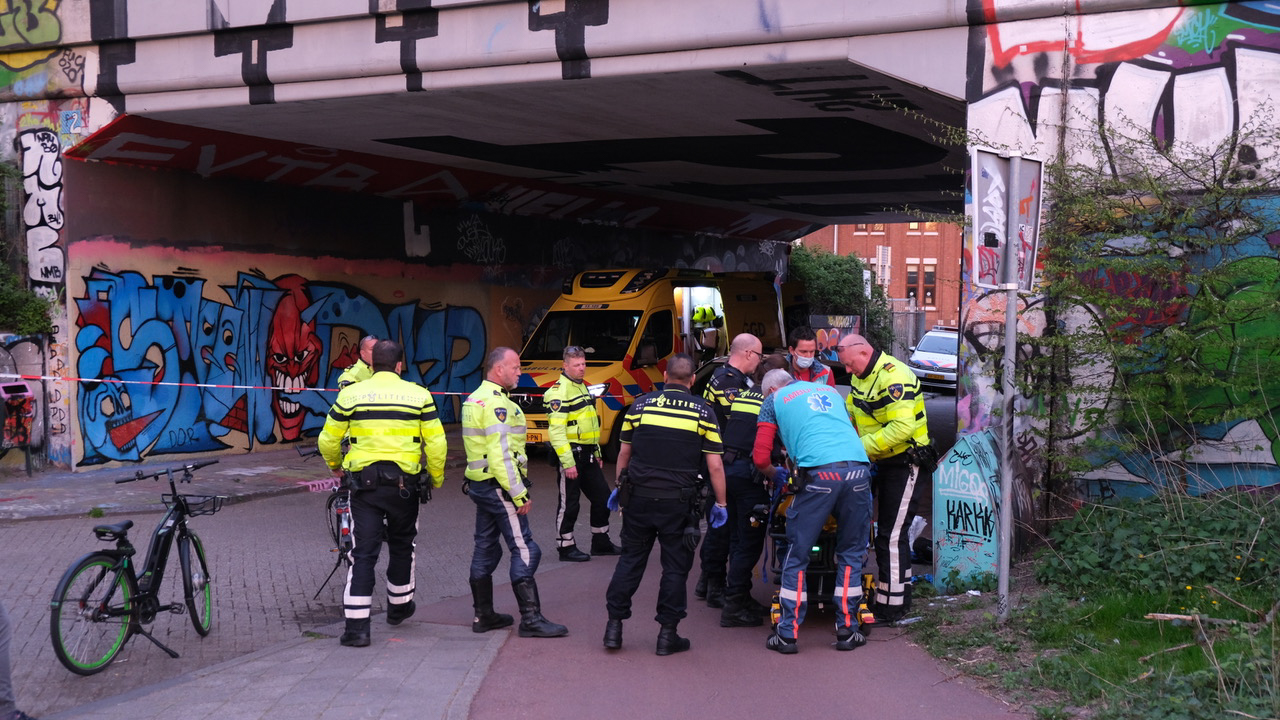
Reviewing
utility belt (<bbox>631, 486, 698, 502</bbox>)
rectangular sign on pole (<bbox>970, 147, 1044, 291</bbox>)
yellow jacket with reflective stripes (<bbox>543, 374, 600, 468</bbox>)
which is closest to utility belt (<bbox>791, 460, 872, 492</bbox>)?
utility belt (<bbox>631, 486, 698, 502</bbox>)

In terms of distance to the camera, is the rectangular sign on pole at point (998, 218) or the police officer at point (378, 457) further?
the police officer at point (378, 457)

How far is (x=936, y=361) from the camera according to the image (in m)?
23.9

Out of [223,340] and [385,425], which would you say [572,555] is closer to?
[385,425]

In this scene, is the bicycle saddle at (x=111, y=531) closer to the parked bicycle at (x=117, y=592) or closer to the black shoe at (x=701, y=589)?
the parked bicycle at (x=117, y=592)

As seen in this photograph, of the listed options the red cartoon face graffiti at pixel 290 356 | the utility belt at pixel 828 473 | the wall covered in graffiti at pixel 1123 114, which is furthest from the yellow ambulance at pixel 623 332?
the utility belt at pixel 828 473

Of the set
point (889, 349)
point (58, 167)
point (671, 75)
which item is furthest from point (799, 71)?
point (889, 349)

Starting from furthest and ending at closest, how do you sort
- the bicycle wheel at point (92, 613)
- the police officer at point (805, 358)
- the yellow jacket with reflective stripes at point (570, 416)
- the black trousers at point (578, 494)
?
1. the police officer at point (805, 358)
2. the black trousers at point (578, 494)
3. the yellow jacket with reflective stripes at point (570, 416)
4. the bicycle wheel at point (92, 613)

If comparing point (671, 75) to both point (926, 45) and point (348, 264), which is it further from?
point (348, 264)

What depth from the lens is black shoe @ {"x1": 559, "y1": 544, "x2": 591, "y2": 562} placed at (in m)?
9.79

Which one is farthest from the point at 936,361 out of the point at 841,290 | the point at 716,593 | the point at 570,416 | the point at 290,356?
the point at 716,593

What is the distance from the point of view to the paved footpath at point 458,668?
18.9 feet

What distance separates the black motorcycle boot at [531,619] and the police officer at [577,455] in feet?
6.77

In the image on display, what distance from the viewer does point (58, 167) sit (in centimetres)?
1398

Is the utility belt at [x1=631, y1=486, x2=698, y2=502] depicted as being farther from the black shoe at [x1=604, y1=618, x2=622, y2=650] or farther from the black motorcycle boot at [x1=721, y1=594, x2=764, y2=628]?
the black motorcycle boot at [x1=721, y1=594, x2=764, y2=628]
